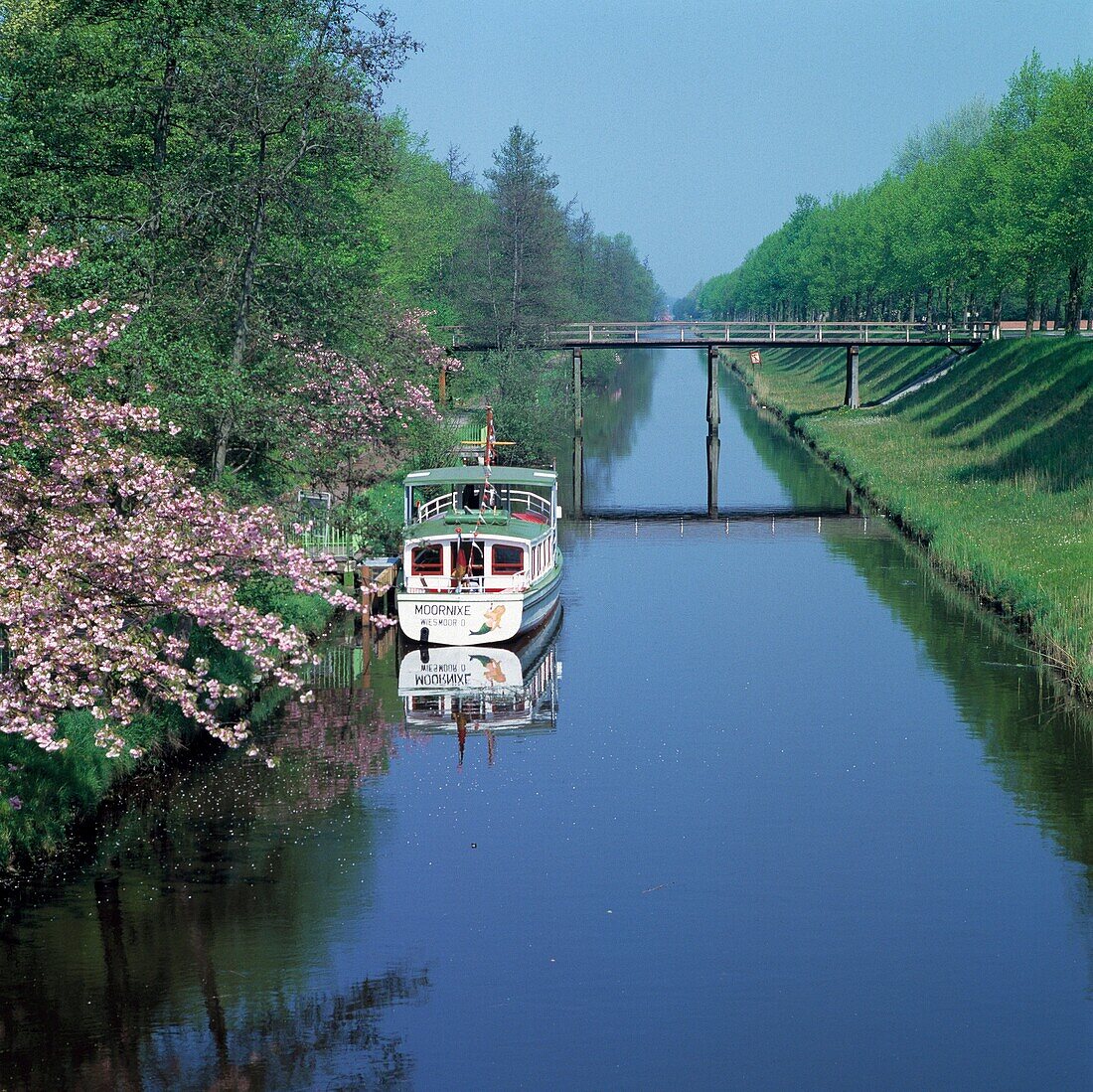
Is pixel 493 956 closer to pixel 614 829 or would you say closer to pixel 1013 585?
pixel 614 829

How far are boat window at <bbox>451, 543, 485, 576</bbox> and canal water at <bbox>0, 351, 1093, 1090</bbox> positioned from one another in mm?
3361

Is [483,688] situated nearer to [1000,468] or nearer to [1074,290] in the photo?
[1000,468]

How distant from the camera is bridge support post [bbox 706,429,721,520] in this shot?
6450cm

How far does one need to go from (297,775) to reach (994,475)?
122 feet

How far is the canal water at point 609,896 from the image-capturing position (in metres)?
16.9

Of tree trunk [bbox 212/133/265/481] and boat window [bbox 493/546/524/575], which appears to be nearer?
tree trunk [bbox 212/133/265/481]

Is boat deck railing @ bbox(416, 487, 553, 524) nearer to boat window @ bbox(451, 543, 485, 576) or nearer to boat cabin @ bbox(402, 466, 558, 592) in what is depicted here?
boat cabin @ bbox(402, 466, 558, 592)

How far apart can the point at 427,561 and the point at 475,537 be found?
1908 mm

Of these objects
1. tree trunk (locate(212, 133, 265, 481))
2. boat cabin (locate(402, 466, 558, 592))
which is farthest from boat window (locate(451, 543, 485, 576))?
tree trunk (locate(212, 133, 265, 481))

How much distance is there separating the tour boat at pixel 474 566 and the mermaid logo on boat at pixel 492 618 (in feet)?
0.08

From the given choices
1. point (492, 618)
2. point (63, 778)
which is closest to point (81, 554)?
point (63, 778)

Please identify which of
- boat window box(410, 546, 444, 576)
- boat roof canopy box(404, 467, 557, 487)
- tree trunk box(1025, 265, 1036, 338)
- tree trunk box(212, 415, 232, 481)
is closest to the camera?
tree trunk box(212, 415, 232, 481)

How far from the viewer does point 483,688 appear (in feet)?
112

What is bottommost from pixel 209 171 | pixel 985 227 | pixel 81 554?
pixel 81 554
